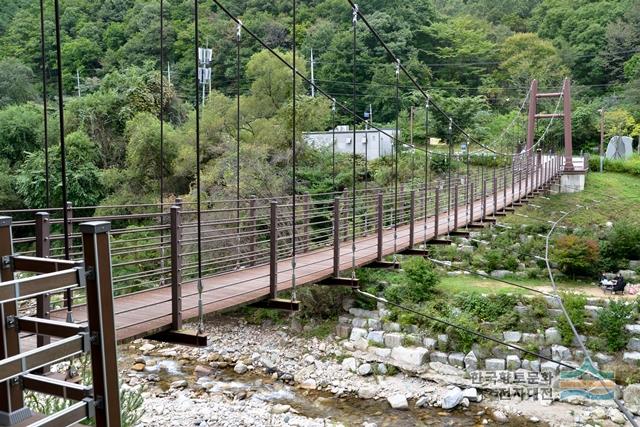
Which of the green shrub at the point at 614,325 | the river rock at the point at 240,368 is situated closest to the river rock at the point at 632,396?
the green shrub at the point at 614,325

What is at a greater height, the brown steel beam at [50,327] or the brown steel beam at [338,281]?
the brown steel beam at [50,327]

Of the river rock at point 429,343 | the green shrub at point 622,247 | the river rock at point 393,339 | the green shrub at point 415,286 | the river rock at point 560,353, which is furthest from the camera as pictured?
the green shrub at point 622,247

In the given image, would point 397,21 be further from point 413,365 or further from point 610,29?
point 413,365

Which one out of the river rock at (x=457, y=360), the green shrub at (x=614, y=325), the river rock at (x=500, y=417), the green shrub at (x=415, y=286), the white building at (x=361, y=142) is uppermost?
the white building at (x=361, y=142)

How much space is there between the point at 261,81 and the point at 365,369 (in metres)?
6.25

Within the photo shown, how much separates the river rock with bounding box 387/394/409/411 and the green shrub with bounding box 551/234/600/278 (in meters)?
4.14

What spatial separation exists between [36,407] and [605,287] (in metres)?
8.08

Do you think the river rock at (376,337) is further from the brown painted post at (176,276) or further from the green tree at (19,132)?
the green tree at (19,132)

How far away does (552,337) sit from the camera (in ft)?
23.4

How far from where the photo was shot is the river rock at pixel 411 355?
23.4 feet

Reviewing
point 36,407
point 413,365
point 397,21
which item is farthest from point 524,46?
point 36,407

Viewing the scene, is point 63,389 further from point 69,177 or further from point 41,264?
point 69,177

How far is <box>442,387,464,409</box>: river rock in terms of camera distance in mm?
6332

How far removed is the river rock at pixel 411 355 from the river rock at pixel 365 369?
0.39 m
